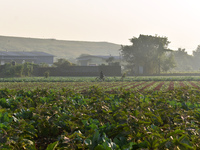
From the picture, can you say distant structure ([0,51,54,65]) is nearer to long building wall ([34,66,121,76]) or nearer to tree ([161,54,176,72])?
long building wall ([34,66,121,76])

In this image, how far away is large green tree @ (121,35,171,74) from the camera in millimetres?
58500

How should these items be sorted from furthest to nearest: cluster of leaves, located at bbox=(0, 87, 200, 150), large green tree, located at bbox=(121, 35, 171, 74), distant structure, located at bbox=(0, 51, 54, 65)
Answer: distant structure, located at bbox=(0, 51, 54, 65)
large green tree, located at bbox=(121, 35, 171, 74)
cluster of leaves, located at bbox=(0, 87, 200, 150)

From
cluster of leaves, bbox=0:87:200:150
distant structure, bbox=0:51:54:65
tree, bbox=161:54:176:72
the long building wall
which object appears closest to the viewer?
cluster of leaves, bbox=0:87:200:150

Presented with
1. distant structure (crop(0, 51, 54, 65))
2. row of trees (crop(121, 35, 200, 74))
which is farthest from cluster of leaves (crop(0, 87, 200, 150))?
distant structure (crop(0, 51, 54, 65))

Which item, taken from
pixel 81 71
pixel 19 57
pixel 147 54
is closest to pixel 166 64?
pixel 147 54

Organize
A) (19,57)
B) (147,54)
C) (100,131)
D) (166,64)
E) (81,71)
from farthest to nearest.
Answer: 1. (19,57)
2. (166,64)
3. (147,54)
4. (81,71)
5. (100,131)

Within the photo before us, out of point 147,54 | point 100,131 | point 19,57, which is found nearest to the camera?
point 100,131

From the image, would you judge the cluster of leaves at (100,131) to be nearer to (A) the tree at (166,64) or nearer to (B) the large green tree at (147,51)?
(B) the large green tree at (147,51)

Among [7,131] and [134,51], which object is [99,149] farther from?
[134,51]

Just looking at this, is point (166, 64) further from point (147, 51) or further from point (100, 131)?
point (100, 131)

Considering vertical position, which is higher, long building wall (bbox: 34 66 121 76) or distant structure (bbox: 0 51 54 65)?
distant structure (bbox: 0 51 54 65)

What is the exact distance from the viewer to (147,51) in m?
58.9

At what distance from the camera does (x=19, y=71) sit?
47.2 m

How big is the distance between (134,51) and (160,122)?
55.8 meters
